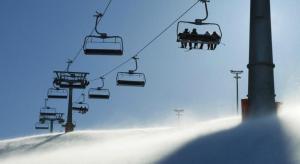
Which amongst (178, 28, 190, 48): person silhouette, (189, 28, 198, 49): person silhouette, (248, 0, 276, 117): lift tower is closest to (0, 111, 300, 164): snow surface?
(248, 0, 276, 117): lift tower

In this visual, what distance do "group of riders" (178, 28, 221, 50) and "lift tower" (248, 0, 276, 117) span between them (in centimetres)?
158

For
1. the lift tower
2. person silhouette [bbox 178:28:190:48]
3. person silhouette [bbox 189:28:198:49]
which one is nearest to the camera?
the lift tower

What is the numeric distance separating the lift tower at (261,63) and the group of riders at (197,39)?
5.20 ft

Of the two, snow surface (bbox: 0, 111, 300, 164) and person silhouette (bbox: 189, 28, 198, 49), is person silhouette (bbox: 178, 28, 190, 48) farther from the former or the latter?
snow surface (bbox: 0, 111, 300, 164)

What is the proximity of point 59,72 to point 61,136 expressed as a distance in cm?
688

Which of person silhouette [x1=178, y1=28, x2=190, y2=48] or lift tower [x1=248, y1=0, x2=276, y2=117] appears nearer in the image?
lift tower [x1=248, y1=0, x2=276, y2=117]

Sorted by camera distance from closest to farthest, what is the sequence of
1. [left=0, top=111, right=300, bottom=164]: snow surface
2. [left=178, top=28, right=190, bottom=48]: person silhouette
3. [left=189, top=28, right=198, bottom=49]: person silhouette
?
[left=0, top=111, right=300, bottom=164]: snow surface, [left=178, top=28, right=190, bottom=48]: person silhouette, [left=189, top=28, right=198, bottom=49]: person silhouette

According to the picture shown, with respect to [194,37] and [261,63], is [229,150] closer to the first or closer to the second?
[261,63]

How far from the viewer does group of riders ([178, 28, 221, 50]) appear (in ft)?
64.7

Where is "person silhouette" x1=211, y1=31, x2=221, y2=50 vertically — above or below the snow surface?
above

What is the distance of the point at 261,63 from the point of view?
60.4ft

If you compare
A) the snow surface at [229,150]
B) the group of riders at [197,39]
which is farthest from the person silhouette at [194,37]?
the snow surface at [229,150]

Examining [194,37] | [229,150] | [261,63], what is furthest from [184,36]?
[229,150]

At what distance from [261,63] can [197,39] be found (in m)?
2.41
